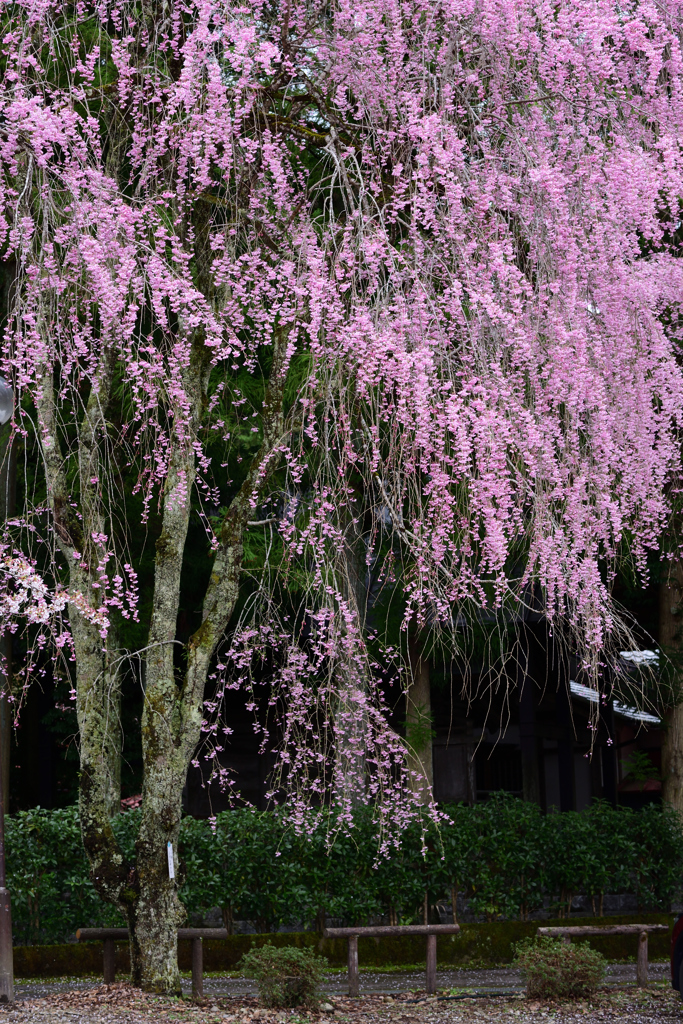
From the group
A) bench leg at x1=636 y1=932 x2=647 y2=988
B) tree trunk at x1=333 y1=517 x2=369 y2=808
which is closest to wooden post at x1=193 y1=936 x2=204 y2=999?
tree trunk at x1=333 y1=517 x2=369 y2=808

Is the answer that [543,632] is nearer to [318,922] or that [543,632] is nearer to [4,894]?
[318,922]

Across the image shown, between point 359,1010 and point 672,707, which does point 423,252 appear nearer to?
point 359,1010

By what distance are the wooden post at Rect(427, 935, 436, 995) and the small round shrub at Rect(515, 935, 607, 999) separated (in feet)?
3.27

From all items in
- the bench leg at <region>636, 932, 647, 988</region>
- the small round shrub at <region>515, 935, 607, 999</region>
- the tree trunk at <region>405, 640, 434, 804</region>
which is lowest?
the bench leg at <region>636, 932, 647, 988</region>

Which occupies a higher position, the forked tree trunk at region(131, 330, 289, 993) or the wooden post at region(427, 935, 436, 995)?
the forked tree trunk at region(131, 330, 289, 993)

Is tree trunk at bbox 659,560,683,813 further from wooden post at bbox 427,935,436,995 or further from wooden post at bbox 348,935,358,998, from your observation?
wooden post at bbox 348,935,358,998

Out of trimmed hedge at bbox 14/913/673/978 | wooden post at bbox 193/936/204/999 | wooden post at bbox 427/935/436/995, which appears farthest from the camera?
trimmed hedge at bbox 14/913/673/978

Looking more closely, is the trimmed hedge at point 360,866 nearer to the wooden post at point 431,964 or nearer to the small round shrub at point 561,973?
Answer: the wooden post at point 431,964

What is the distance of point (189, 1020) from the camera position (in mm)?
6770

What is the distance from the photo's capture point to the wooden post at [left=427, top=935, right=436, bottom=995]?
8.82m

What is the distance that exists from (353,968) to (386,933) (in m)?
0.39

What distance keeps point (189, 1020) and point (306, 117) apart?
6.79m

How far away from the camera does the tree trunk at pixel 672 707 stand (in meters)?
12.6

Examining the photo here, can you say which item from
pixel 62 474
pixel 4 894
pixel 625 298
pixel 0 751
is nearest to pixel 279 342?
pixel 62 474
